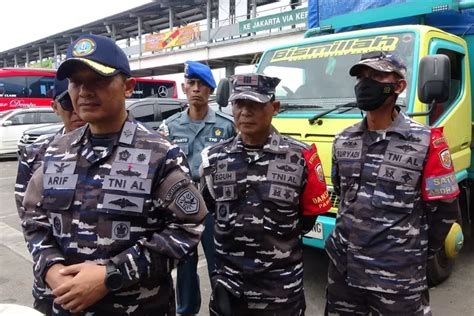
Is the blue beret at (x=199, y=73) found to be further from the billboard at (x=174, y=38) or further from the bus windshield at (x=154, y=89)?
the billboard at (x=174, y=38)

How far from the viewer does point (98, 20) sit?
32.6 metres

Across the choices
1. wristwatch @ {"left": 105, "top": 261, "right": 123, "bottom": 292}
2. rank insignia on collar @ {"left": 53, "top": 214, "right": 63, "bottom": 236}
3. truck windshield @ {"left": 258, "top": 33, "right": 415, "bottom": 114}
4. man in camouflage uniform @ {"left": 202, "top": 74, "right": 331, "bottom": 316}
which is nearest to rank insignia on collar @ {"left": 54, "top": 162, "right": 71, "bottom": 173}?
rank insignia on collar @ {"left": 53, "top": 214, "right": 63, "bottom": 236}

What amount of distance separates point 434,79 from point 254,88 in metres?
1.34

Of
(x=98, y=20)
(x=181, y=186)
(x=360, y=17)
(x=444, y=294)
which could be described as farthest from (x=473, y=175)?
(x=98, y=20)

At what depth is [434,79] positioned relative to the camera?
258 centimetres

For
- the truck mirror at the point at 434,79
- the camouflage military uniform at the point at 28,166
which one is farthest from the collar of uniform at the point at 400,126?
the camouflage military uniform at the point at 28,166

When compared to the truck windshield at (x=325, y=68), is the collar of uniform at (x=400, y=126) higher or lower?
lower

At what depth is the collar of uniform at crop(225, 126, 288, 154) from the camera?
189cm

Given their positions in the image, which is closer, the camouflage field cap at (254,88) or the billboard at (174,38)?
the camouflage field cap at (254,88)

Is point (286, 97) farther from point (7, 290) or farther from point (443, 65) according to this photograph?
point (7, 290)

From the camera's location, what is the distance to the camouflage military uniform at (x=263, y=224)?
1845 mm

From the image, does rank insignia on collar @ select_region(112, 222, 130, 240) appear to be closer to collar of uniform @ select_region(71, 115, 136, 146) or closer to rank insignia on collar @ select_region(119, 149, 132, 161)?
rank insignia on collar @ select_region(119, 149, 132, 161)

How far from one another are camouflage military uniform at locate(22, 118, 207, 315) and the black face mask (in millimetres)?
1028

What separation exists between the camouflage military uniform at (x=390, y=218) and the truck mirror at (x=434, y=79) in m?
0.71
